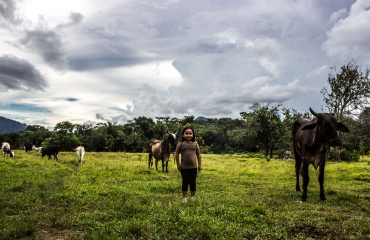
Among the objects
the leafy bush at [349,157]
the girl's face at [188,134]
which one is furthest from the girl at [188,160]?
the leafy bush at [349,157]

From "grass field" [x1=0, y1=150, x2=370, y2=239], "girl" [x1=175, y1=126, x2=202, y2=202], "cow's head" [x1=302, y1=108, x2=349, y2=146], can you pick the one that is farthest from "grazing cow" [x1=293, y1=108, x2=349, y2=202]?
"girl" [x1=175, y1=126, x2=202, y2=202]

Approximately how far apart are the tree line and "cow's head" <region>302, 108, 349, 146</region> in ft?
17.4

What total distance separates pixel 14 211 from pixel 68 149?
74.5 metres

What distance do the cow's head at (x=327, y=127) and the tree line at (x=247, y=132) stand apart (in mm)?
5306

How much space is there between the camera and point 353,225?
676 cm

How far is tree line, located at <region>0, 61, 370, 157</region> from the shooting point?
1508 inches

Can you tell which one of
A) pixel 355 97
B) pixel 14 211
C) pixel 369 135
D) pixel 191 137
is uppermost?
pixel 355 97

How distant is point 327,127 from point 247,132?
4461 centimetres

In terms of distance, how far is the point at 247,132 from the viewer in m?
54.2

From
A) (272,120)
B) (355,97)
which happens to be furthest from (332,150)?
(272,120)

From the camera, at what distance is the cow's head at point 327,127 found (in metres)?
9.83

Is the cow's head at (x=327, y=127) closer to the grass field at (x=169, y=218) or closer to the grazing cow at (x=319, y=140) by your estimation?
the grazing cow at (x=319, y=140)

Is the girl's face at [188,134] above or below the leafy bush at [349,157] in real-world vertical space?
above

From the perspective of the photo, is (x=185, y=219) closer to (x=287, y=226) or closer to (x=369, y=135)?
(x=287, y=226)
